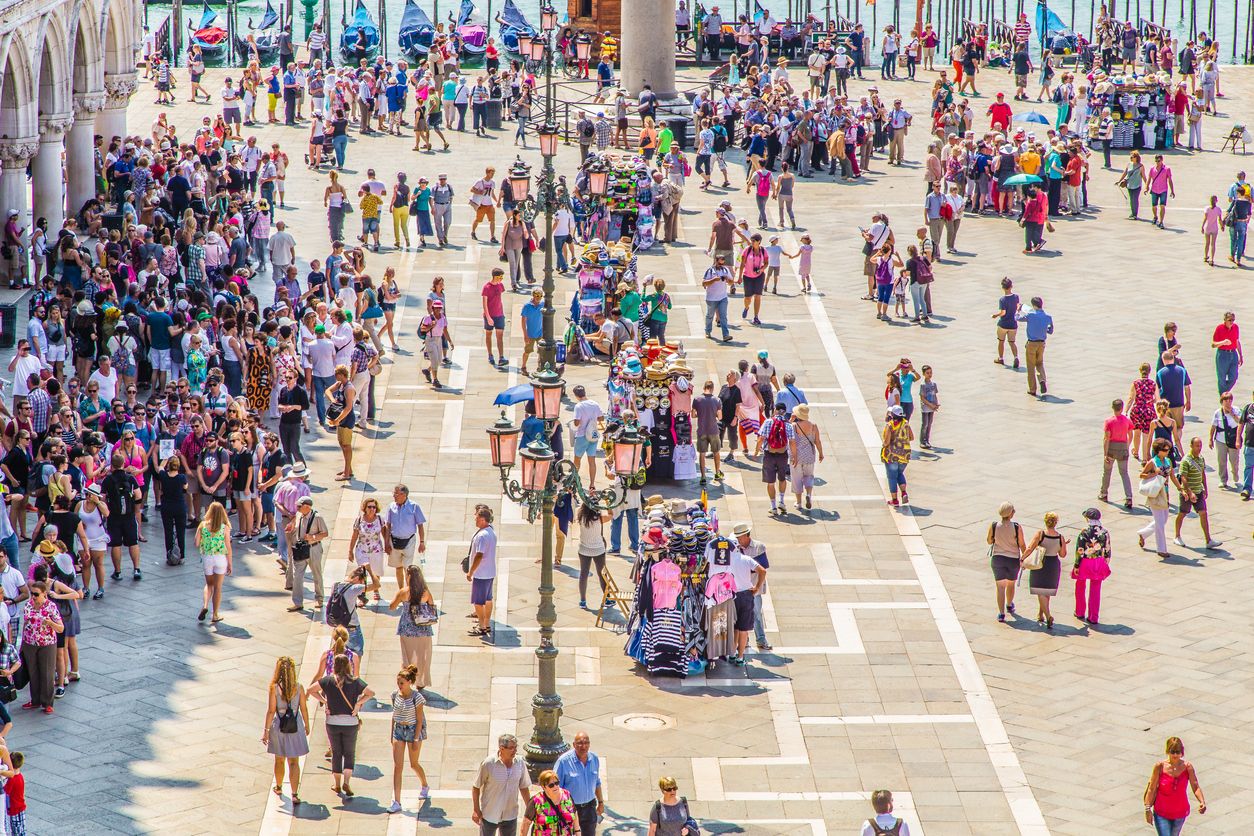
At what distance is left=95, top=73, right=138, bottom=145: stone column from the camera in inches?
1799

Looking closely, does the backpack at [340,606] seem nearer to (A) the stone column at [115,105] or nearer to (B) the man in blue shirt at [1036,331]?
(B) the man in blue shirt at [1036,331]

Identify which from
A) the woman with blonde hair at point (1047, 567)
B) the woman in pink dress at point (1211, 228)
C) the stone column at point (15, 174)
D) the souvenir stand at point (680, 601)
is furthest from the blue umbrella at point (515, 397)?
the woman in pink dress at point (1211, 228)

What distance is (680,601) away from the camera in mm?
21719

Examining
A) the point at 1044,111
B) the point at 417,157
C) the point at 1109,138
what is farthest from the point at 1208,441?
the point at 1044,111

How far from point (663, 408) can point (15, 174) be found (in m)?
16.8

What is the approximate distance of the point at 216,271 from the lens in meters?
34.3

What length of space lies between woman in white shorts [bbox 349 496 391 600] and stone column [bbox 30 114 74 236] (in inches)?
745

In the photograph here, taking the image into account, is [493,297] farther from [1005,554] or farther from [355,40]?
[355,40]

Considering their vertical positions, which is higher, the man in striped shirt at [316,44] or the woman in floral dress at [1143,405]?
the man in striped shirt at [316,44]

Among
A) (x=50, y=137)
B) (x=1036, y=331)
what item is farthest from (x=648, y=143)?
(x=1036, y=331)

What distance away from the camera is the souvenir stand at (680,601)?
70.7 ft

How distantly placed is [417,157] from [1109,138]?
17.3 metres

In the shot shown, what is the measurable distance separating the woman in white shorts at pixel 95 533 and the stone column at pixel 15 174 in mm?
15653

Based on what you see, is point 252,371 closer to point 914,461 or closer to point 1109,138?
point 914,461
